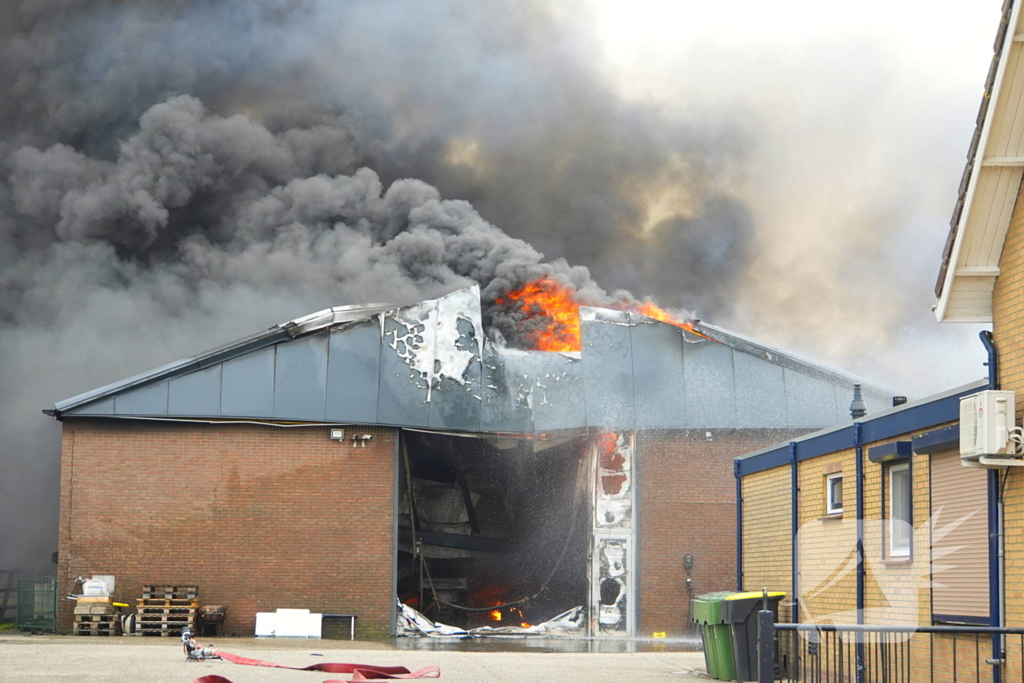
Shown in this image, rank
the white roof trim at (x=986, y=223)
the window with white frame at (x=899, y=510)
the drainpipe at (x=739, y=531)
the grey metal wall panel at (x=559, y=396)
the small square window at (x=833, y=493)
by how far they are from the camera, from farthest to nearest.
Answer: the grey metal wall panel at (x=559, y=396), the drainpipe at (x=739, y=531), the small square window at (x=833, y=493), the window with white frame at (x=899, y=510), the white roof trim at (x=986, y=223)

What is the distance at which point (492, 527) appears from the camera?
93.7ft

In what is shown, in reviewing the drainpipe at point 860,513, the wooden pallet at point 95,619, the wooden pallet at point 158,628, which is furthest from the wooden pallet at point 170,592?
the drainpipe at point 860,513

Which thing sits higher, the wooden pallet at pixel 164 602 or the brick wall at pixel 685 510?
the brick wall at pixel 685 510

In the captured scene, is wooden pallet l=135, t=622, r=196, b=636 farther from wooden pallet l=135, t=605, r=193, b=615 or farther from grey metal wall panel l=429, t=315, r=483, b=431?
grey metal wall panel l=429, t=315, r=483, b=431

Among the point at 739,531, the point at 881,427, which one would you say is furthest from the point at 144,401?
the point at 881,427

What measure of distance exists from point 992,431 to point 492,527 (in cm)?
1997

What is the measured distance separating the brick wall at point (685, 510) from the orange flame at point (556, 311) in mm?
2442

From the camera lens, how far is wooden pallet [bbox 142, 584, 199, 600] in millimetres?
21938

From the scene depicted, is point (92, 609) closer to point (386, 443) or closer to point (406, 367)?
point (386, 443)

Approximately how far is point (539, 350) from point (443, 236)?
1116cm

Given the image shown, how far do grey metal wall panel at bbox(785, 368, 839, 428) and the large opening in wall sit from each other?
4.33 meters

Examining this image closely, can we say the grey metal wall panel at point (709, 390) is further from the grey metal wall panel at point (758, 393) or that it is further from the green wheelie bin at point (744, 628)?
the green wheelie bin at point (744, 628)

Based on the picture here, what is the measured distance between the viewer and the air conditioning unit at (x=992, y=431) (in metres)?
9.45

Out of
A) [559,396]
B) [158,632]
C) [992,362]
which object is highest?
[559,396]
